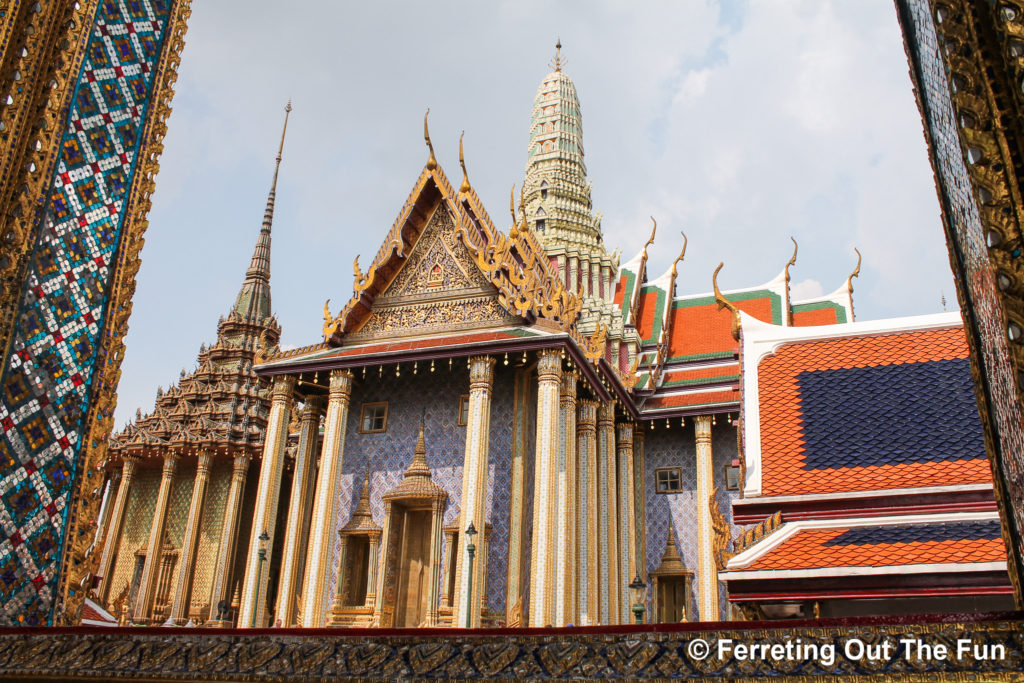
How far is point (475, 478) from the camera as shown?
1248cm

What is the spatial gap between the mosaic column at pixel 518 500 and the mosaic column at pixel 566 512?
0.65 metres

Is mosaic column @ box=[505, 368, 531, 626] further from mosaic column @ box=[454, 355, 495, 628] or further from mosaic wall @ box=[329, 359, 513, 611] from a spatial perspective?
mosaic column @ box=[454, 355, 495, 628]

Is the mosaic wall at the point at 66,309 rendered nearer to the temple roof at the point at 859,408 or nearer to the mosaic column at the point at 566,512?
the temple roof at the point at 859,408

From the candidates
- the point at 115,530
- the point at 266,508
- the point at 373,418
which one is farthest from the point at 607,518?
the point at 115,530

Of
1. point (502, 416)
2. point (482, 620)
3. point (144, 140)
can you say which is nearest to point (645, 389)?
point (502, 416)

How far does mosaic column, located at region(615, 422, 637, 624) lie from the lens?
51.1 feet

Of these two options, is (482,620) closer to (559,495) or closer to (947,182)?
(559,495)

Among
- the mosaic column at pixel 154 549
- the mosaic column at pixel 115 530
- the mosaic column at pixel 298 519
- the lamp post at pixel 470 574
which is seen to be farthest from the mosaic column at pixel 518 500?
the mosaic column at pixel 115 530

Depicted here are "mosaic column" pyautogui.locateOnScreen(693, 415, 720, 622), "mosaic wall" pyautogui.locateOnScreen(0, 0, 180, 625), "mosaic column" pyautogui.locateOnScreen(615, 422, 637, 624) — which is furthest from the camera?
"mosaic column" pyautogui.locateOnScreen(693, 415, 720, 622)

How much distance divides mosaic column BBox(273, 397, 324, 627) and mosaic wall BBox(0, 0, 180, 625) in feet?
34.3

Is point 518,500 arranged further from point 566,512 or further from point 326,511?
point 326,511

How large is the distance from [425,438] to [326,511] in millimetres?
2009

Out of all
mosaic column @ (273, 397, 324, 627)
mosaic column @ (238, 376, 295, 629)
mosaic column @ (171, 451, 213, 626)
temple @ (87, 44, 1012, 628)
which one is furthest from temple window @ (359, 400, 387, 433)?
mosaic column @ (171, 451, 213, 626)

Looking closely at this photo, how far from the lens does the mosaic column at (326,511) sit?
12750 mm
